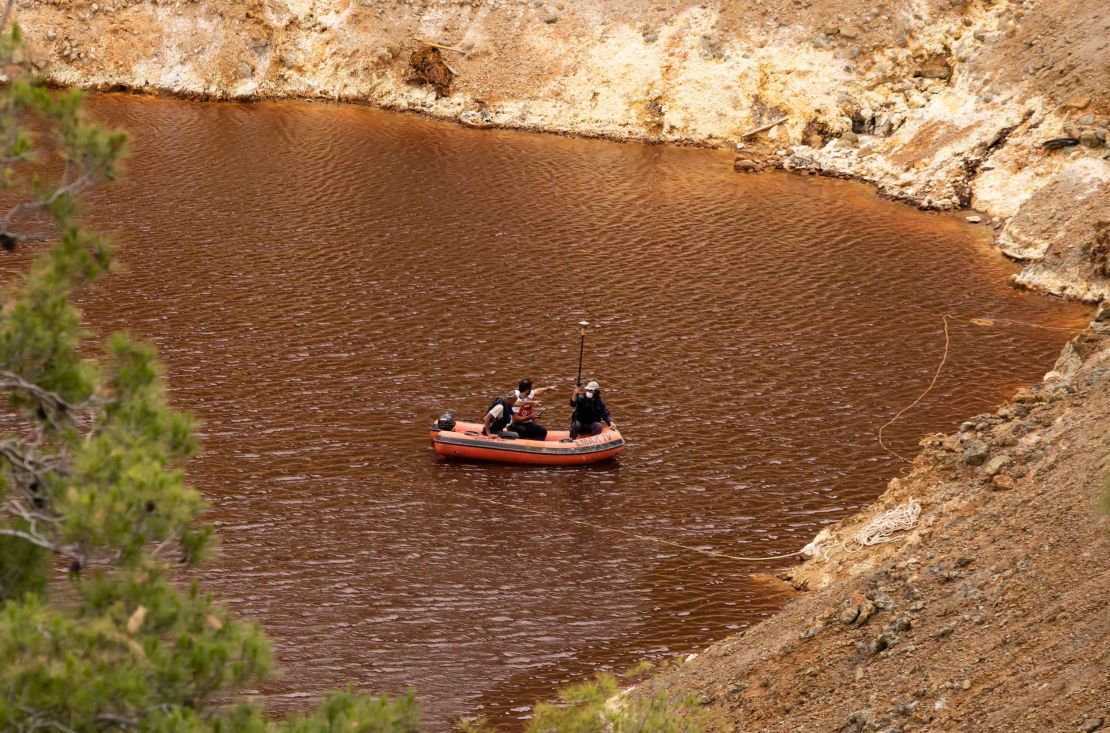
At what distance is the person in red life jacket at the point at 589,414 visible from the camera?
25734 mm

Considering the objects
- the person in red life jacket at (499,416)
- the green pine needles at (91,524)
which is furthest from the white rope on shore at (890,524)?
the green pine needles at (91,524)

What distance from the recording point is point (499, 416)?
25500 mm

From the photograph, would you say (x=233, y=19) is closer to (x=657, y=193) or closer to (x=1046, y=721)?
(x=657, y=193)

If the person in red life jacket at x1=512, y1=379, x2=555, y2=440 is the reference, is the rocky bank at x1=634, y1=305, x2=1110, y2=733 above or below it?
below

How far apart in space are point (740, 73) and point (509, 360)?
20.8 metres

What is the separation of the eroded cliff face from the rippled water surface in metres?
1.56

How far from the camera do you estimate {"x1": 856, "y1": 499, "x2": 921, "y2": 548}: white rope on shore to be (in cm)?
2144

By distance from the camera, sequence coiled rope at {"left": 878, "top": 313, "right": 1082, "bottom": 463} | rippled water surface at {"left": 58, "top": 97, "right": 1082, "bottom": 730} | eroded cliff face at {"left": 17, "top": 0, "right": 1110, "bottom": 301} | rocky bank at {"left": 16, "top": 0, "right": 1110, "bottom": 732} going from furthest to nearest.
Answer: eroded cliff face at {"left": 17, "top": 0, "right": 1110, "bottom": 301}, coiled rope at {"left": 878, "top": 313, "right": 1082, "bottom": 463}, rippled water surface at {"left": 58, "top": 97, "right": 1082, "bottom": 730}, rocky bank at {"left": 16, "top": 0, "right": 1110, "bottom": 732}

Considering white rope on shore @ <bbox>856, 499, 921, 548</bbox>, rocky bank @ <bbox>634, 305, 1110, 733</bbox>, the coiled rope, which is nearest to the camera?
rocky bank @ <bbox>634, 305, 1110, 733</bbox>

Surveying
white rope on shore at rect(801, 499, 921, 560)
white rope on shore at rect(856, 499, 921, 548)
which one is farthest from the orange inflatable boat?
white rope on shore at rect(856, 499, 921, 548)

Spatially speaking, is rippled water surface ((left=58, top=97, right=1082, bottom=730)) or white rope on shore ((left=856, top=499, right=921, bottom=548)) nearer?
rippled water surface ((left=58, top=97, right=1082, bottom=730))

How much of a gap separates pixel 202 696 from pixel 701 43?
41.1 m

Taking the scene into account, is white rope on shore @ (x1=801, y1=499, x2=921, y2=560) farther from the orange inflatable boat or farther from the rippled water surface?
the orange inflatable boat

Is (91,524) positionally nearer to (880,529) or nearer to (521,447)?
(880,529)
